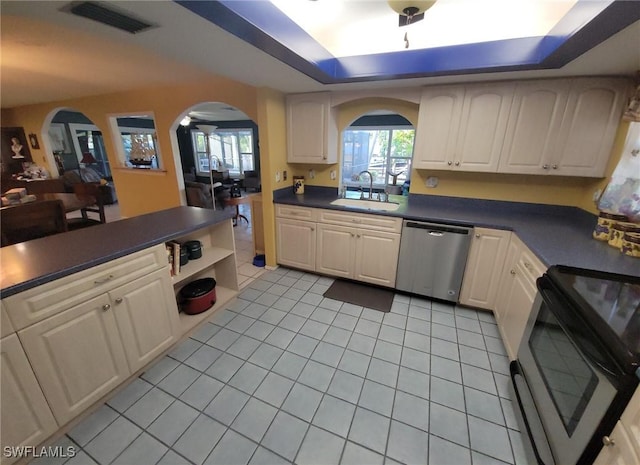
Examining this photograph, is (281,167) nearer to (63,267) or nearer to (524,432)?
(63,267)

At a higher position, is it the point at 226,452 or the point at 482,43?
the point at 482,43

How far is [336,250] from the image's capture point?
2.81 meters

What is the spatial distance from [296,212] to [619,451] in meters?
2.58

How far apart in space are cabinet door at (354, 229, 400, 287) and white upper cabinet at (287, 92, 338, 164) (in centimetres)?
102

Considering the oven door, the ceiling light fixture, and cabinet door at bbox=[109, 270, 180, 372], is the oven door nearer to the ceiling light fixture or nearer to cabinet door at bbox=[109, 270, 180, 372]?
the ceiling light fixture

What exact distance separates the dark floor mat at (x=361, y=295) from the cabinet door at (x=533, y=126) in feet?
5.37

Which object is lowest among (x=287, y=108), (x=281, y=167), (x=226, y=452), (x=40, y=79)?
(x=226, y=452)

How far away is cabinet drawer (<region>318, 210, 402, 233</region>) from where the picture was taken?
8.10 feet

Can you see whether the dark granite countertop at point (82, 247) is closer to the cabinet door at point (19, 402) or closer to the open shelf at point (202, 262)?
Result: the cabinet door at point (19, 402)

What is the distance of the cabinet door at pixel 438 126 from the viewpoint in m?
2.32

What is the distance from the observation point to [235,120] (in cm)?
864

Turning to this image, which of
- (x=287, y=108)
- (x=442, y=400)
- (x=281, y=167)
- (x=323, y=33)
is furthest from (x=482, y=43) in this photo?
(x=442, y=400)

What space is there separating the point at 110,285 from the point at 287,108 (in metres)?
2.41

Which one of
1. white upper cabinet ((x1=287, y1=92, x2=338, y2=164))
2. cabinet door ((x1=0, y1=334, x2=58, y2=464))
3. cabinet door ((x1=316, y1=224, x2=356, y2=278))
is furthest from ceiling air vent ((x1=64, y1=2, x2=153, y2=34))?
cabinet door ((x1=316, y1=224, x2=356, y2=278))
